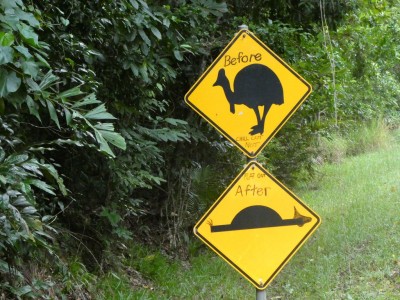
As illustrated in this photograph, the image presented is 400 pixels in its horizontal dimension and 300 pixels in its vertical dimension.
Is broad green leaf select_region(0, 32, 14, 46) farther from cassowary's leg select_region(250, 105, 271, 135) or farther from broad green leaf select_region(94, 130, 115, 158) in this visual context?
cassowary's leg select_region(250, 105, 271, 135)

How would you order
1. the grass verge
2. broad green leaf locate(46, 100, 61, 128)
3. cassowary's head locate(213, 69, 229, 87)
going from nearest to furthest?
1. broad green leaf locate(46, 100, 61, 128)
2. cassowary's head locate(213, 69, 229, 87)
3. the grass verge

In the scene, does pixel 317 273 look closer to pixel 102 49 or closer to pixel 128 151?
pixel 128 151

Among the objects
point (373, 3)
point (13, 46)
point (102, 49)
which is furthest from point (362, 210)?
point (13, 46)

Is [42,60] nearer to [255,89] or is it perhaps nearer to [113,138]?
[113,138]

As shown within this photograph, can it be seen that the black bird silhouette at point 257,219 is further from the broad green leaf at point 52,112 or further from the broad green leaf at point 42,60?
the broad green leaf at point 42,60

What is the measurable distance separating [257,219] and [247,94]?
94 centimetres

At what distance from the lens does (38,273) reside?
564cm

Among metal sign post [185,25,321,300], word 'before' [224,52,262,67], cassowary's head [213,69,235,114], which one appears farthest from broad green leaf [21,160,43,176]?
word 'before' [224,52,262,67]

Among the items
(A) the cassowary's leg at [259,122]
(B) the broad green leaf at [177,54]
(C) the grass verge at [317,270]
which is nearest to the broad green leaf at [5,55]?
(A) the cassowary's leg at [259,122]

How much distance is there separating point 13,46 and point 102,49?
9.34 feet

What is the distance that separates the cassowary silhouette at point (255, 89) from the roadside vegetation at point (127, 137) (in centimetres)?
80

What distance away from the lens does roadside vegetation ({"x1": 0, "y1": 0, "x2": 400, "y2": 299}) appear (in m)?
3.98

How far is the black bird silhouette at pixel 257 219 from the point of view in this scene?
16.9 ft

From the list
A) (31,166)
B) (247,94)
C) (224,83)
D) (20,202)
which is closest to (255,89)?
(247,94)
